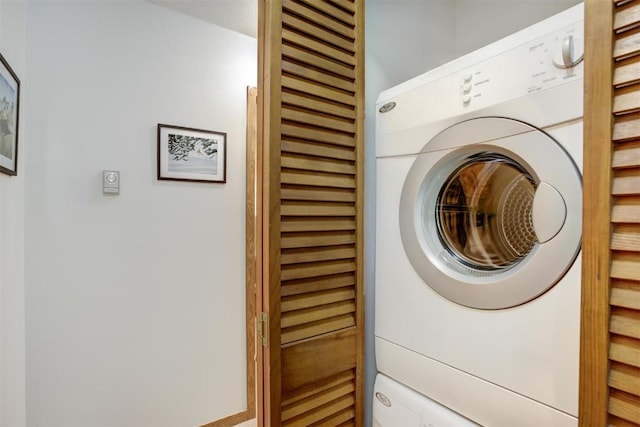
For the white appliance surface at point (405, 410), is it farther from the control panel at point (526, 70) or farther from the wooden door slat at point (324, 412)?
the control panel at point (526, 70)

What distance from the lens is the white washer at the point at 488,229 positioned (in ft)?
2.18

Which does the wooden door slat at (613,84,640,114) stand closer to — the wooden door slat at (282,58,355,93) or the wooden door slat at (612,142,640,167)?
the wooden door slat at (612,142,640,167)

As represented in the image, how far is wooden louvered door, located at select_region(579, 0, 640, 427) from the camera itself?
50 cm

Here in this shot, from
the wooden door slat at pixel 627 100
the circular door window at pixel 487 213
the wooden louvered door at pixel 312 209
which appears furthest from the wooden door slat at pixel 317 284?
the wooden door slat at pixel 627 100

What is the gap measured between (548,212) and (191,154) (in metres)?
1.61

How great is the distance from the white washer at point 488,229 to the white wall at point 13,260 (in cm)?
128

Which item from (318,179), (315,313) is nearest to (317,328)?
(315,313)

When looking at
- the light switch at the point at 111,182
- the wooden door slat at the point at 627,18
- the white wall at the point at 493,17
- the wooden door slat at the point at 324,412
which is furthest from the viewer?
the light switch at the point at 111,182

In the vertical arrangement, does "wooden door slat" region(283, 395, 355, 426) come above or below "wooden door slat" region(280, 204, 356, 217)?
below

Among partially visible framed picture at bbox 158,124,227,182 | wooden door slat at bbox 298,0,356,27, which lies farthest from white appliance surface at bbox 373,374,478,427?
partially visible framed picture at bbox 158,124,227,182

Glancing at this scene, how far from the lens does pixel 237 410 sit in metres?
1.86

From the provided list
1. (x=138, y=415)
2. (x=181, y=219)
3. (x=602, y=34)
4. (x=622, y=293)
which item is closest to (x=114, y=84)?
(x=181, y=219)

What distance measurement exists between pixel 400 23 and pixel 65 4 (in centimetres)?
148

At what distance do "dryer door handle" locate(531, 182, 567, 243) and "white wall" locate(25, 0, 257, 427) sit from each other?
151 cm
